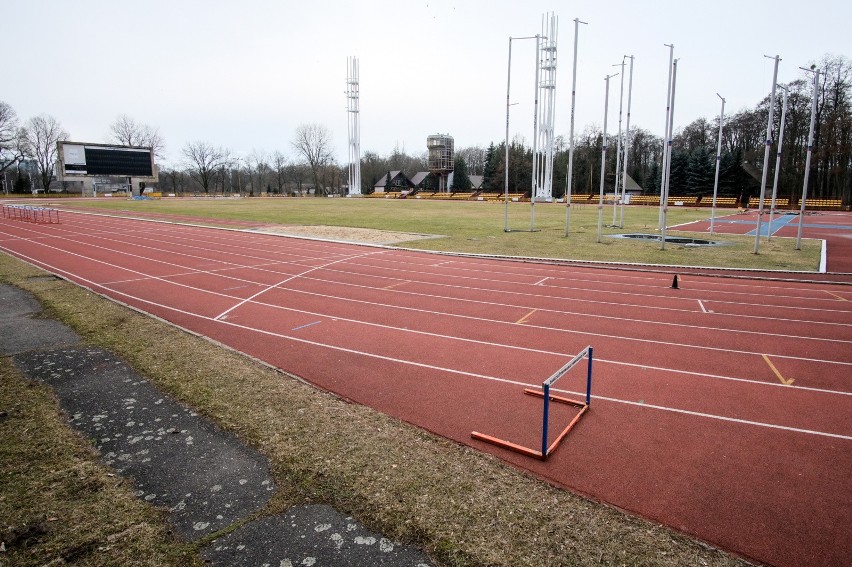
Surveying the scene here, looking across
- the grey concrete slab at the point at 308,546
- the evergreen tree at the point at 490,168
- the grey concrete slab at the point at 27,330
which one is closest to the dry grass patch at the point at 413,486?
the grey concrete slab at the point at 308,546

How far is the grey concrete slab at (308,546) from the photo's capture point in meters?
3.78

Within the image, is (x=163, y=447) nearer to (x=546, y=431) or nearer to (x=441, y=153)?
(x=546, y=431)

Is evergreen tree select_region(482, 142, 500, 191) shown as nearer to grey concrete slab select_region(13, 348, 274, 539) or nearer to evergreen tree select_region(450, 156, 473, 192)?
evergreen tree select_region(450, 156, 473, 192)

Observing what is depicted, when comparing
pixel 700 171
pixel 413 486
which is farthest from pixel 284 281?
pixel 700 171

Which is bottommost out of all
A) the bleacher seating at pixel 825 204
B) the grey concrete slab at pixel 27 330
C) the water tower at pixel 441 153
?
the grey concrete slab at pixel 27 330

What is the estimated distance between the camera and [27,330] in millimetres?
9531

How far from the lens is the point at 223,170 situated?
405ft

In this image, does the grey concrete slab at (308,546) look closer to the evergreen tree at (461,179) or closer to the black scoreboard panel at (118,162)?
the black scoreboard panel at (118,162)

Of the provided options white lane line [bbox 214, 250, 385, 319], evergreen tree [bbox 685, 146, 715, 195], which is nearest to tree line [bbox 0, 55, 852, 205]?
evergreen tree [bbox 685, 146, 715, 195]

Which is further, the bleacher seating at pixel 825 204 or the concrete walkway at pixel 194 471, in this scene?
the bleacher seating at pixel 825 204

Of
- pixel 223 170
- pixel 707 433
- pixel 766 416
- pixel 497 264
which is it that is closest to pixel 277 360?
pixel 707 433

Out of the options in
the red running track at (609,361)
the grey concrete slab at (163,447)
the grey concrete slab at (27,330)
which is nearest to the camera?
the grey concrete slab at (163,447)

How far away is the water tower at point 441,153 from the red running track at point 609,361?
91081 mm

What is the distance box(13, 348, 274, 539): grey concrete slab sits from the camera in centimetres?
446
